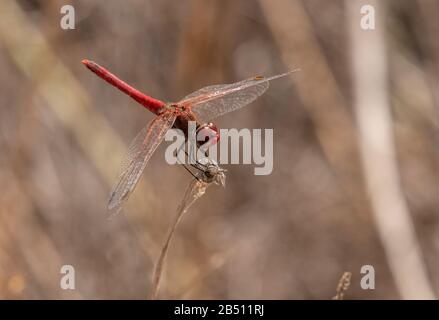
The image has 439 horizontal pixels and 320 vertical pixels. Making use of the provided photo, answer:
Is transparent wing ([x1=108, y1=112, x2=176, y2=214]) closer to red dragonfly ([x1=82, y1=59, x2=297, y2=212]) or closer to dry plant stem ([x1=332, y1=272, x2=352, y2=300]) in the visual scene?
red dragonfly ([x1=82, y1=59, x2=297, y2=212])

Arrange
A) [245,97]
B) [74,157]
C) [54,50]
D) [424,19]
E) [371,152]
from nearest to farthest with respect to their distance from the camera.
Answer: [245,97] < [371,152] < [54,50] < [74,157] < [424,19]

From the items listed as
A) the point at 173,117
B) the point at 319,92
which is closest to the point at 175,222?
the point at 173,117

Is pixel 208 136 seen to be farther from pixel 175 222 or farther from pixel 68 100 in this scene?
pixel 68 100

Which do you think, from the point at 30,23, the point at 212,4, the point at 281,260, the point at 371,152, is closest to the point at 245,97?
the point at 371,152

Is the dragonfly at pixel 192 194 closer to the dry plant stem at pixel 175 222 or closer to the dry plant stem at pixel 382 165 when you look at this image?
the dry plant stem at pixel 175 222

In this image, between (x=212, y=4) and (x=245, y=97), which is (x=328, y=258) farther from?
(x=245, y=97)

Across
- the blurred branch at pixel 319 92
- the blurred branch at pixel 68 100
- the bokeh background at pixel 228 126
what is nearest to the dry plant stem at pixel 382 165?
the bokeh background at pixel 228 126
